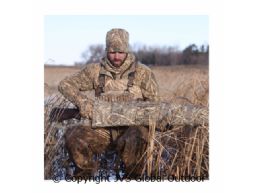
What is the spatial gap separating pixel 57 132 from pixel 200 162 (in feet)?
5.07

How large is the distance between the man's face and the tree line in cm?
9

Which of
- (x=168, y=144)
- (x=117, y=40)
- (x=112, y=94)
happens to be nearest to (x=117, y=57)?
(x=117, y=40)

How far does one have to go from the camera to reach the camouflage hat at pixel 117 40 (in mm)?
9555

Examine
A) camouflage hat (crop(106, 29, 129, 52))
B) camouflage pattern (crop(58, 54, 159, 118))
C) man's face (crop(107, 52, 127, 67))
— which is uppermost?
camouflage hat (crop(106, 29, 129, 52))

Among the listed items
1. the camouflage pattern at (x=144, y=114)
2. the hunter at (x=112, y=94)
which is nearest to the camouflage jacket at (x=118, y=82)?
the hunter at (x=112, y=94)

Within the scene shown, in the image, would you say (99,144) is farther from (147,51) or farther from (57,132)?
(147,51)

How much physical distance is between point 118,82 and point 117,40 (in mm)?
448

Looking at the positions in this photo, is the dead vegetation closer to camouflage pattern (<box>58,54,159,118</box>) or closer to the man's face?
camouflage pattern (<box>58,54,159,118</box>)

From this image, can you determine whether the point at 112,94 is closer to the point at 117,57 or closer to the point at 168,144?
the point at 117,57

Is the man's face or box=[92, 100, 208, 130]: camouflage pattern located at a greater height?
the man's face

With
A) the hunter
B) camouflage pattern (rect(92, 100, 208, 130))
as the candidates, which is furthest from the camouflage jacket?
camouflage pattern (rect(92, 100, 208, 130))

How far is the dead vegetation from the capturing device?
375 inches

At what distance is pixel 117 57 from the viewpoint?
9633mm

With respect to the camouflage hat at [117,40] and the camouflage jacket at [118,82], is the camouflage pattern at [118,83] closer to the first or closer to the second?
the camouflage jacket at [118,82]
